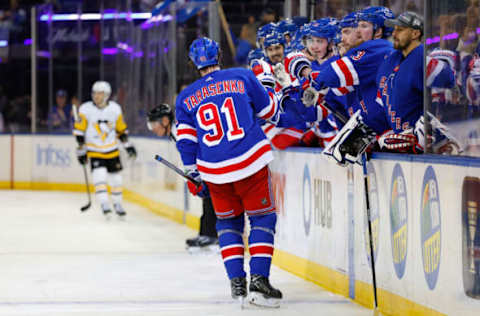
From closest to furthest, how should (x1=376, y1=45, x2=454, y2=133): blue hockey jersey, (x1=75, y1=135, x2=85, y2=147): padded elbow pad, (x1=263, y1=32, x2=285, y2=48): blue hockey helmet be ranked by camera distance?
(x1=376, y1=45, x2=454, y2=133): blue hockey jersey, (x1=263, y1=32, x2=285, y2=48): blue hockey helmet, (x1=75, y1=135, x2=85, y2=147): padded elbow pad

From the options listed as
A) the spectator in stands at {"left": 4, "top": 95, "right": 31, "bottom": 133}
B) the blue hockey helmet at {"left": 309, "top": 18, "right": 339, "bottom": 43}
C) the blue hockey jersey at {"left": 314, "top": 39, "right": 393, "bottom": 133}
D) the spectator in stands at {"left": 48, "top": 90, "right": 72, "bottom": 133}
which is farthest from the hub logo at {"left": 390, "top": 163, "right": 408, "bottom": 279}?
the spectator in stands at {"left": 4, "top": 95, "right": 31, "bottom": 133}

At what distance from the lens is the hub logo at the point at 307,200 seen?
5.58 metres

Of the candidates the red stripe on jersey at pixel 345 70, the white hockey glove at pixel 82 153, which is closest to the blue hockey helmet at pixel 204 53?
the red stripe on jersey at pixel 345 70

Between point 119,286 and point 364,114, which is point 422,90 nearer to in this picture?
point 364,114

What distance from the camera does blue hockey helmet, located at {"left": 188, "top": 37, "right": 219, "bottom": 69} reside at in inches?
190

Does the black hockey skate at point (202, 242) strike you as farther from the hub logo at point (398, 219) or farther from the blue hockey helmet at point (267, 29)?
the hub logo at point (398, 219)

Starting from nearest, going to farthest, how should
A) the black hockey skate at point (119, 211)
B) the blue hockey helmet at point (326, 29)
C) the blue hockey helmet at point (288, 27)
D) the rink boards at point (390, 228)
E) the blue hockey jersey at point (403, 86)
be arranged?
the rink boards at point (390, 228)
the blue hockey jersey at point (403, 86)
the blue hockey helmet at point (326, 29)
the blue hockey helmet at point (288, 27)
the black hockey skate at point (119, 211)

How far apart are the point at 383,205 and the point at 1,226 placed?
529 cm

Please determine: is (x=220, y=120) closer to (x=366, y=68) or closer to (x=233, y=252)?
(x=233, y=252)

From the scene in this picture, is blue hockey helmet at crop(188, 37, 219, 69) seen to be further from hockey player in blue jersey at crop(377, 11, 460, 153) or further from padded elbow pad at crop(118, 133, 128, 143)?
padded elbow pad at crop(118, 133, 128, 143)

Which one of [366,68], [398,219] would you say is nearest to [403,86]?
[366,68]

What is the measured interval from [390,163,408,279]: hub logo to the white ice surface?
0.39 metres

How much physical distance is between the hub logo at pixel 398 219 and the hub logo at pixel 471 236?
0.60m

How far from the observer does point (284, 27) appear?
6.25 m
